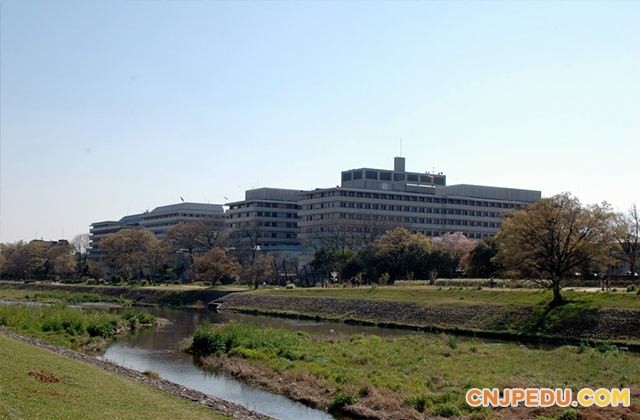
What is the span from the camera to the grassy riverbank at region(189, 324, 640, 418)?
73.0ft

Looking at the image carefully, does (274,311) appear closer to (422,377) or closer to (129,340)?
(129,340)

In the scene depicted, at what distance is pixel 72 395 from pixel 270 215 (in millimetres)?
149762

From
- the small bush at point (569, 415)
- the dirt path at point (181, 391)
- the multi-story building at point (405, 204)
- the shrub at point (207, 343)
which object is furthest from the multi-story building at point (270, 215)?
the small bush at point (569, 415)

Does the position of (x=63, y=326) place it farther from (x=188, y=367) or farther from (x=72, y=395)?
(x=72, y=395)

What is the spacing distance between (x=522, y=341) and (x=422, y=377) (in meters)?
23.4

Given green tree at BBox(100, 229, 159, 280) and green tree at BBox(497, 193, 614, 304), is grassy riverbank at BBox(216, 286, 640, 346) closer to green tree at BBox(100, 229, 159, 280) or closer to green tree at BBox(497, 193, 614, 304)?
green tree at BBox(497, 193, 614, 304)

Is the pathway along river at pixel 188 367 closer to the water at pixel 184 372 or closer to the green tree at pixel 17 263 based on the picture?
the water at pixel 184 372

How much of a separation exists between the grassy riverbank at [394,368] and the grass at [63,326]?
774 cm

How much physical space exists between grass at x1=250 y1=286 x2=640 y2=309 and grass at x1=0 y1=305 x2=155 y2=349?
28748mm

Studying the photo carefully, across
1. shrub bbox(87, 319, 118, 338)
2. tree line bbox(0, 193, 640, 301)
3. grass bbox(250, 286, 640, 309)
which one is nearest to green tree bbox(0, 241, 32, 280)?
tree line bbox(0, 193, 640, 301)

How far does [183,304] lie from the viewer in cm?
9300

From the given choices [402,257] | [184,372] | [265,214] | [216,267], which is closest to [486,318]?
[184,372]

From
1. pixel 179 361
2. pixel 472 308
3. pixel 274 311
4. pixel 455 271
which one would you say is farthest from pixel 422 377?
pixel 455 271

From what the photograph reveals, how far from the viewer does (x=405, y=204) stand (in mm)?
151875
